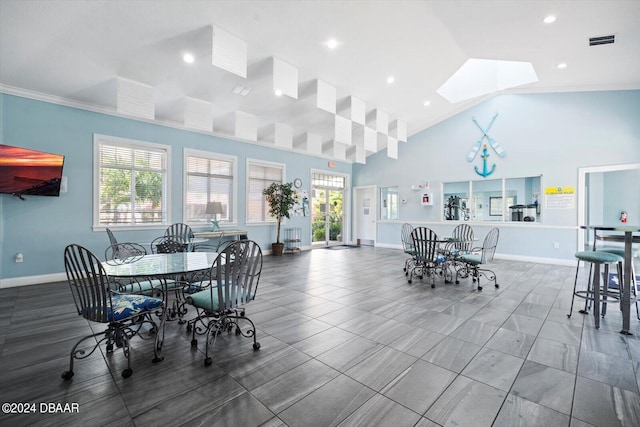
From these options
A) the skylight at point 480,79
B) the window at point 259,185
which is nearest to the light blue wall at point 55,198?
the window at point 259,185

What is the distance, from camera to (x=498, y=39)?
447 centimetres

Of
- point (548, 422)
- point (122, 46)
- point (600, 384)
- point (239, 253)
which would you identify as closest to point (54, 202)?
point (122, 46)

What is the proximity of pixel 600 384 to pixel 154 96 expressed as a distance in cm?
638

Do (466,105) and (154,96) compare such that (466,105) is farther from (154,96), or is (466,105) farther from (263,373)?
(263,373)

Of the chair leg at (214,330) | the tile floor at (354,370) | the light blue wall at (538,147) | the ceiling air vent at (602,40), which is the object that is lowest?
the tile floor at (354,370)

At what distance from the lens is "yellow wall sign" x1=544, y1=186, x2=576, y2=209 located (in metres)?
6.18

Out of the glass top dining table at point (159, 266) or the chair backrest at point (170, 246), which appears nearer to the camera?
the glass top dining table at point (159, 266)

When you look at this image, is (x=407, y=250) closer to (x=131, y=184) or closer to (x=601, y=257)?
(x=601, y=257)

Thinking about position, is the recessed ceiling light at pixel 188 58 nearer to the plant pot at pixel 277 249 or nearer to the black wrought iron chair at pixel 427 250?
the black wrought iron chair at pixel 427 250

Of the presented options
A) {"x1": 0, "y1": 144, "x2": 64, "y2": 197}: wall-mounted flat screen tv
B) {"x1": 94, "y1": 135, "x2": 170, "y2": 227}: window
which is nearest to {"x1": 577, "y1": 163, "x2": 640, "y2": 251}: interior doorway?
{"x1": 94, "y1": 135, "x2": 170, "y2": 227}: window

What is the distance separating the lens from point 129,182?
17.9 ft

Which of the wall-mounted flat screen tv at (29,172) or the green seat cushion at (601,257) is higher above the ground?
the wall-mounted flat screen tv at (29,172)

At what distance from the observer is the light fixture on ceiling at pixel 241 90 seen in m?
5.04

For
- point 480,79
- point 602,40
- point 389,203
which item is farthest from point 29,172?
point 480,79
